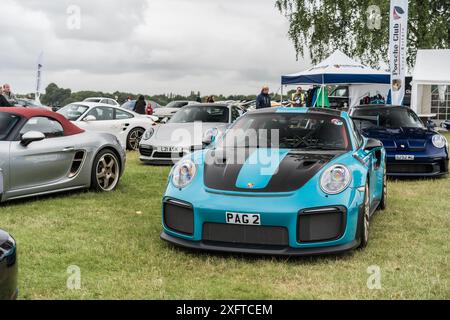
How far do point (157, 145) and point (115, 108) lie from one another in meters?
3.06

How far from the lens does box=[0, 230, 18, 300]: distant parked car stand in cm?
249

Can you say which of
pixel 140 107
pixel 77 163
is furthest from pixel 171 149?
pixel 140 107

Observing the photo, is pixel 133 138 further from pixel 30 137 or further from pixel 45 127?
pixel 30 137

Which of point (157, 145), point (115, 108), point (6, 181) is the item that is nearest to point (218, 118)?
point (157, 145)

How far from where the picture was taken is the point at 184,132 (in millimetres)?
11102

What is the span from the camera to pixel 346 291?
366 centimetres

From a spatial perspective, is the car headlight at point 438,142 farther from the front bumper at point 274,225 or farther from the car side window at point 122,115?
the car side window at point 122,115

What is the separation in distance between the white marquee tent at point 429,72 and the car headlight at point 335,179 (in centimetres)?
1783

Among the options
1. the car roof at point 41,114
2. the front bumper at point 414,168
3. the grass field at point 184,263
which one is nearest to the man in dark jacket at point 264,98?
the front bumper at point 414,168

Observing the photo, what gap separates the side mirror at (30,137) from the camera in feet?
20.4

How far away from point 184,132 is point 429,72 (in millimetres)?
13924

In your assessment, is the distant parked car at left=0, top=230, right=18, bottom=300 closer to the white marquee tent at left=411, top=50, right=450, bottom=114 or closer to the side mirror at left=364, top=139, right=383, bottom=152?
the side mirror at left=364, top=139, right=383, bottom=152

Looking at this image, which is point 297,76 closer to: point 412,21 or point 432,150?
point 432,150
